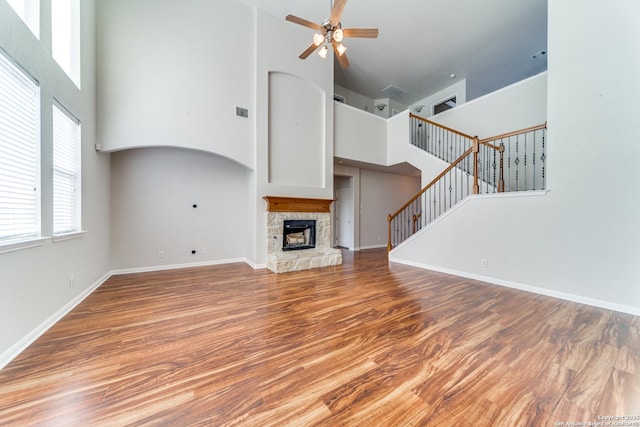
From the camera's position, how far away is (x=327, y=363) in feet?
5.96

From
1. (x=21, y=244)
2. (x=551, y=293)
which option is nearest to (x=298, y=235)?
(x=21, y=244)

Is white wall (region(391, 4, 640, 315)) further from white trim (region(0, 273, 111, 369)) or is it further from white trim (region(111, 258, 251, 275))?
white trim (region(0, 273, 111, 369))

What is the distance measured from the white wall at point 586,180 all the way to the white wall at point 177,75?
5061mm

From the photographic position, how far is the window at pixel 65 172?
104 inches

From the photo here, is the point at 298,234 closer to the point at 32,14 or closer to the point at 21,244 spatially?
the point at 21,244

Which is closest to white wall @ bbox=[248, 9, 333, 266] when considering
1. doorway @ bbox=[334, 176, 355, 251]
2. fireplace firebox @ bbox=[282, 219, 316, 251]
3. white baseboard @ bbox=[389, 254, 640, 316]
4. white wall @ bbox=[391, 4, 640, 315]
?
fireplace firebox @ bbox=[282, 219, 316, 251]

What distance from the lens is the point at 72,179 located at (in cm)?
304

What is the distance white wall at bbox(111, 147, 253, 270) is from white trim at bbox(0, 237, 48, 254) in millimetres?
2405

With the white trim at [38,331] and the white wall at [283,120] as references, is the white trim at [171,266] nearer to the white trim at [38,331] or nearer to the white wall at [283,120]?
the white wall at [283,120]

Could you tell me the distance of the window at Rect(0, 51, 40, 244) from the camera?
188cm

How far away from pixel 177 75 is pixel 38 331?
13.6 ft

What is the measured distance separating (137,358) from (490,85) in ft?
35.3

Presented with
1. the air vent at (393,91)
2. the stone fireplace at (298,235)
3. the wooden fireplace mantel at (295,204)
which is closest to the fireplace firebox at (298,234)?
the stone fireplace at (298,235)

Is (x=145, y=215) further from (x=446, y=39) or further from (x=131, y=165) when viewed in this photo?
(x=446, y=39)
